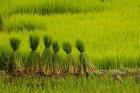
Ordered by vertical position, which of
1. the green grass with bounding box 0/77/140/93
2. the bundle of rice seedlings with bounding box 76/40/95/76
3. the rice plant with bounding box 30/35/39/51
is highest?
the rice plant with bounding box 30/35/39/51

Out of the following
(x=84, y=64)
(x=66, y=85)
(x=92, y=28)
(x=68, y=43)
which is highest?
(x=92, y=28)

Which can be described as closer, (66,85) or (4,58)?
(66,85)

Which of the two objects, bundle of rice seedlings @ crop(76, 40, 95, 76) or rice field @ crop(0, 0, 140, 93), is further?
bundle of rice seedlings @ crop(76, 40, 95, 76)

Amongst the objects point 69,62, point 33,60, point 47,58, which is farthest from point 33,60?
point 69,62

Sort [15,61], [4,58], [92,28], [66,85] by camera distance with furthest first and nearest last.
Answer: [92,28] → [4,58] → [15,61] → [66,85]

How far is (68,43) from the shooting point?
21.6ft

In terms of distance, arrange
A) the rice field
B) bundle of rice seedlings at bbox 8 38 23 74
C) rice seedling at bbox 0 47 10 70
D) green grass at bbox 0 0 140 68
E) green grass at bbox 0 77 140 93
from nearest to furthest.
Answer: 1. green grass at bbox 0 77 140 93
2. the rice field
3. bundle of rice seedlings at bbox 8 38 23 74
4. rice seedling at bbox 0 47 10 70
5. green grass at bbox 0 0 140 68

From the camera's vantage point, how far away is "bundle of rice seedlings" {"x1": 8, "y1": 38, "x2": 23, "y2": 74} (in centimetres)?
655

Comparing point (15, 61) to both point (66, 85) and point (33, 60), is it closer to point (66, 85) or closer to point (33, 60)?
point (33, 60)

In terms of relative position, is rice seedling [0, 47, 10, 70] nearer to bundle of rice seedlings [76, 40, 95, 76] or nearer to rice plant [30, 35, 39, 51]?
rice plant [30, 35, 39, 51]

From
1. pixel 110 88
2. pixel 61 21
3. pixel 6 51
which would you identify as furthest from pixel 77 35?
pixel 110 88

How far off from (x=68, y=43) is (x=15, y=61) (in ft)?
2.03

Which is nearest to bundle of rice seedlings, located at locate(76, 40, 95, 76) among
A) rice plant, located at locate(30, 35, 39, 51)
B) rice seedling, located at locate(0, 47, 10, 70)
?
rice plant, located at locate(30, 35, 39, 51)

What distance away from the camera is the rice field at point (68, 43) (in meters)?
6.38
